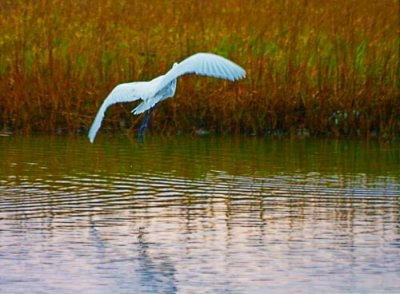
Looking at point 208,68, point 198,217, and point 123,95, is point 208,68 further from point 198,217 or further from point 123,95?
point 198,217

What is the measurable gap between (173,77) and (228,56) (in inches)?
150

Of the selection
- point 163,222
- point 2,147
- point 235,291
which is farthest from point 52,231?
point 2,147

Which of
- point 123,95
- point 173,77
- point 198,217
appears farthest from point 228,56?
point 198,217

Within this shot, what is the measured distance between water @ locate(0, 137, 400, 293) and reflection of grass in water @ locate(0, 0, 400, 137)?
1.74 ft

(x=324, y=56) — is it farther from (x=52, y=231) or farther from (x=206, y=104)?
(x=52, y=231)

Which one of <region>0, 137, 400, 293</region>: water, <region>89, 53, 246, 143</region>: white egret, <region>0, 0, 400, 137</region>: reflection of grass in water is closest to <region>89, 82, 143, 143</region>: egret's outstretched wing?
<region>89, 53, 246, 143</region>: white egret

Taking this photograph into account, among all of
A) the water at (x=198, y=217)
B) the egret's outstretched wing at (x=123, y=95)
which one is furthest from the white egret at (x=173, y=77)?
the water at (x=198, y=217)

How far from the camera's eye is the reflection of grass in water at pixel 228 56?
1038 centimetres

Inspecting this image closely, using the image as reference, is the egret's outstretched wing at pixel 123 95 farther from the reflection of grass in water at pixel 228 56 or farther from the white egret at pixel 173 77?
the reflection of grass in water at pixel 228 56

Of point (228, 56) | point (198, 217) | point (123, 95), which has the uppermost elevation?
point (228, 56)

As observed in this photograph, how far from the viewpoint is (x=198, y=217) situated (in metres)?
6.69

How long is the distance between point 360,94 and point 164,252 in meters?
4.83

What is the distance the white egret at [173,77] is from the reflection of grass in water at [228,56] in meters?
2.41

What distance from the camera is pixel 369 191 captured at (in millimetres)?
7535
